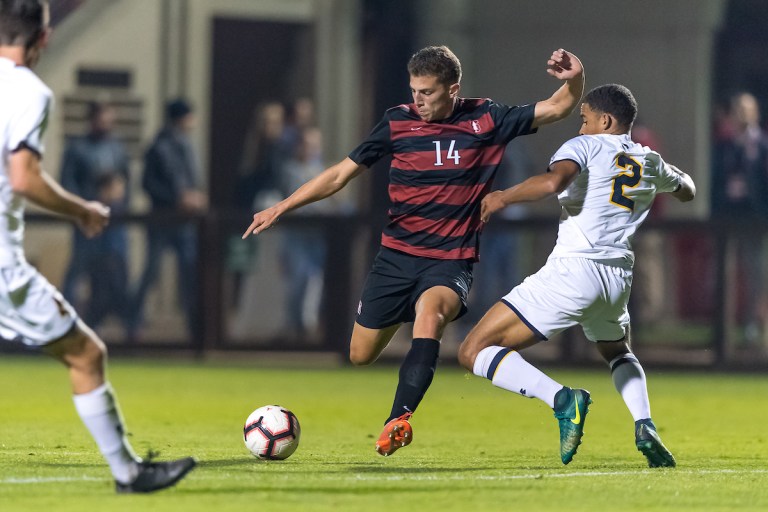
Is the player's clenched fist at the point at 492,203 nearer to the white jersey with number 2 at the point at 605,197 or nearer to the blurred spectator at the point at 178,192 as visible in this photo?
the white jersey with number 2 at the point at 605,197

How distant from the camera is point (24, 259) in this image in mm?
6094

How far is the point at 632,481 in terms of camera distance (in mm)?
7230

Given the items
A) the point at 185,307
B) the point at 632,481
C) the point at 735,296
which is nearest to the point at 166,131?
the point at 185,307

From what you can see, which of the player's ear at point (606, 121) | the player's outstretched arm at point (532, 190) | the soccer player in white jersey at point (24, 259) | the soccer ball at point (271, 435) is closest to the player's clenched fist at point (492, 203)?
the player's outstretched arm at point (532, 190)

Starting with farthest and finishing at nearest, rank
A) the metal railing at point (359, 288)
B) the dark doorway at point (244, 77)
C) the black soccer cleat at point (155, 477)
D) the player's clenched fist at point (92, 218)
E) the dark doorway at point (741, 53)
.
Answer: the dark doorway at point (741, 53)
the dark doorway at point (244, 77)
the metal railing at point (359, 288)
the black soccer cleat at point (155, 477)
the player's clenched fist at point (92, 218)

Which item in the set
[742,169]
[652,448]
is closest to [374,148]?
[652,448]

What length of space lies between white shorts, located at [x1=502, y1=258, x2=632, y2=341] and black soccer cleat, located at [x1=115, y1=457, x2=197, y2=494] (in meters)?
2.31

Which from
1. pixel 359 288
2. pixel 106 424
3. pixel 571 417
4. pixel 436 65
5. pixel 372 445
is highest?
pixel 436 65

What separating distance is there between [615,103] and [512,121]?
1.91ft

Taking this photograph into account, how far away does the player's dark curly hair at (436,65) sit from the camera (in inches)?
320

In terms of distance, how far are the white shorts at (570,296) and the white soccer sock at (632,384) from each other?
269 millimetres

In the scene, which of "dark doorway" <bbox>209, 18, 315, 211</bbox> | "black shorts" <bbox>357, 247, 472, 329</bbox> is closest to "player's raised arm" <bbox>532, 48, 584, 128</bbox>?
"black shorts" <bbox>357, 247, 472, 329</bbox>

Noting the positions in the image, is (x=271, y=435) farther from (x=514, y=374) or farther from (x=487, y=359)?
(x=514, y=374)

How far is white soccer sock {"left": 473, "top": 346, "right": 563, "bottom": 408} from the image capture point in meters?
7.81
